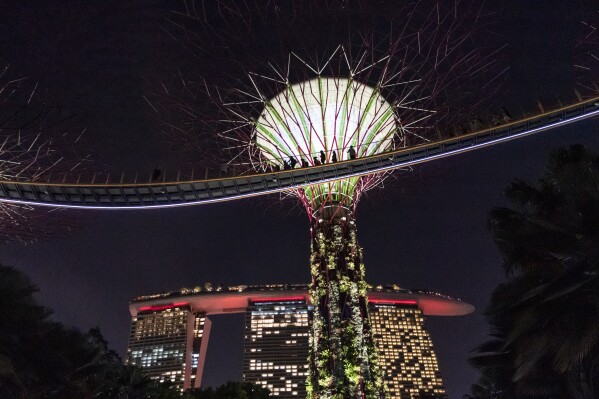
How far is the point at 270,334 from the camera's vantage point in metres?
157

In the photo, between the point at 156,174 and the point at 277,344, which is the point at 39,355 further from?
the point at 277,344

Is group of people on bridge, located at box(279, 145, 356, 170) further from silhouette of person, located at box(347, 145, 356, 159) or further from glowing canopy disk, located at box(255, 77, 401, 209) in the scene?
glowing canopy disk, located at box(255, 77, 401, 209)

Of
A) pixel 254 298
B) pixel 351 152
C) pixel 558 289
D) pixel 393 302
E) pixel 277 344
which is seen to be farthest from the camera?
pixel 393 302

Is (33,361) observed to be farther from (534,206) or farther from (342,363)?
(534,206)

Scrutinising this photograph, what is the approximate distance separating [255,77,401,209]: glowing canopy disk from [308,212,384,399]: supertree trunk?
2063 millimetres

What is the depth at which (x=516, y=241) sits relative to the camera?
15.2 meters

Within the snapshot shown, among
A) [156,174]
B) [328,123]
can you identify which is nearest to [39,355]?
[156,174]

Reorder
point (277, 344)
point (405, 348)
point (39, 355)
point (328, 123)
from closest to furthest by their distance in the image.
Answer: point (39, 355), point (328, 123), point (277, 344), point (405, 348)

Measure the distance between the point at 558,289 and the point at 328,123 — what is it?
54.0 feet

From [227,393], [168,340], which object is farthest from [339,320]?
[168,340]

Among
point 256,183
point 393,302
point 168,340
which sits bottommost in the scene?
point 256,183

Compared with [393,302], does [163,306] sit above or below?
below

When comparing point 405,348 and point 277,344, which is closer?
point 277,344

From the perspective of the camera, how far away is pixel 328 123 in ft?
91.1
